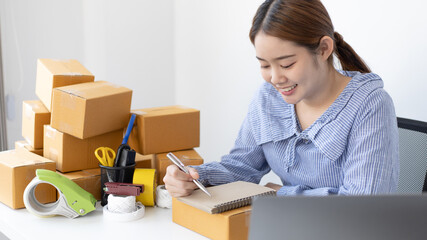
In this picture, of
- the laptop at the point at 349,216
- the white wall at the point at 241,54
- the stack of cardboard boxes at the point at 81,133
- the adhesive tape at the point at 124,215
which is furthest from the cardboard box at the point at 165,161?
the laptop at the point at 349,216

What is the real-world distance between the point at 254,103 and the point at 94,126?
0.50 m

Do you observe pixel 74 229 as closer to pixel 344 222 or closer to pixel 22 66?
pixel 344 222

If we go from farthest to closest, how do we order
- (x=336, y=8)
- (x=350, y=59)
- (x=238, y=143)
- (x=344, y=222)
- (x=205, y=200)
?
(x=336, y=8)
(x=238, y=143)
(x=350, y=59)
(x=205, y=200)
(x=344, y=222)

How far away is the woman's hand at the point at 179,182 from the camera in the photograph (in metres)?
1.29

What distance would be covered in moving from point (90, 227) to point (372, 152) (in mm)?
738

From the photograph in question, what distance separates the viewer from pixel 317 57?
1320 millimetres

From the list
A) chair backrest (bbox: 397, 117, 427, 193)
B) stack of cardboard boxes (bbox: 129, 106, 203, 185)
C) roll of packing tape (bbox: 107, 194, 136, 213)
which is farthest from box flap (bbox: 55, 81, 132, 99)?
chair backrest (bbox: 397, 117, 427, 193)

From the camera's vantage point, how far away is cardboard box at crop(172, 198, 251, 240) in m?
1.16

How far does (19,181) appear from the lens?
1420 mm

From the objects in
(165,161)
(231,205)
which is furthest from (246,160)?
(231,205)

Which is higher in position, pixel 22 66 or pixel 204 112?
pixel 22 66

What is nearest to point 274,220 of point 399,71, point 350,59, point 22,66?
point 350,59

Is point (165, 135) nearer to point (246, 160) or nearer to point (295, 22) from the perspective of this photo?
point (246, 160)

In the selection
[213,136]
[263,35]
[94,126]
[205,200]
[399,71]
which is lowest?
[213,136]
